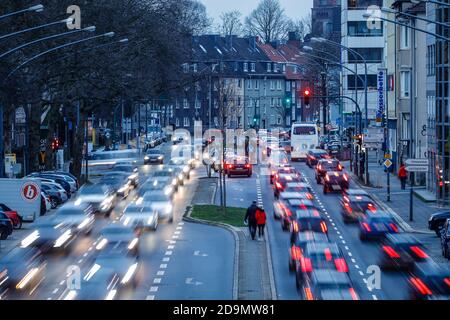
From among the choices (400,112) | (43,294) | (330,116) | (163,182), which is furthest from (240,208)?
(330,116)

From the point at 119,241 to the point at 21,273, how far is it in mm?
5456

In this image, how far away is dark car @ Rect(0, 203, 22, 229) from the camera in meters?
42.7

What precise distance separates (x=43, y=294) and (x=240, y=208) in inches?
1067

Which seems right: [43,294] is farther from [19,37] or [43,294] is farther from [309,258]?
[19,37]

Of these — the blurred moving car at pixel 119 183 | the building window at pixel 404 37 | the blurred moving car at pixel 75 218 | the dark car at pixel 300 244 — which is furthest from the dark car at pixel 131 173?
the dark car at pixel 300 244

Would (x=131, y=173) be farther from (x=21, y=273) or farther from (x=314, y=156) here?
(x=21, y=273)

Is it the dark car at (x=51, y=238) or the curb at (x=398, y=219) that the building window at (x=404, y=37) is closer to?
the curb at (x=398, y=219)

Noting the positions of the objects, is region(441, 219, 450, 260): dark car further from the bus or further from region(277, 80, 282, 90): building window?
region(277, 80, 282, 90): building window

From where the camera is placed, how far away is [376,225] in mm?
36062

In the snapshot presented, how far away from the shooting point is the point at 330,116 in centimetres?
13838

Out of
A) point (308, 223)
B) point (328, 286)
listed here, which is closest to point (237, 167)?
point (308, 223)

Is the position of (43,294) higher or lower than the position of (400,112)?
lower

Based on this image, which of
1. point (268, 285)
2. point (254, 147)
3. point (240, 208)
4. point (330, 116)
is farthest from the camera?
point (330, 116)

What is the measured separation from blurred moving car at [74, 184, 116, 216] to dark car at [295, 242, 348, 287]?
67.4 ft
